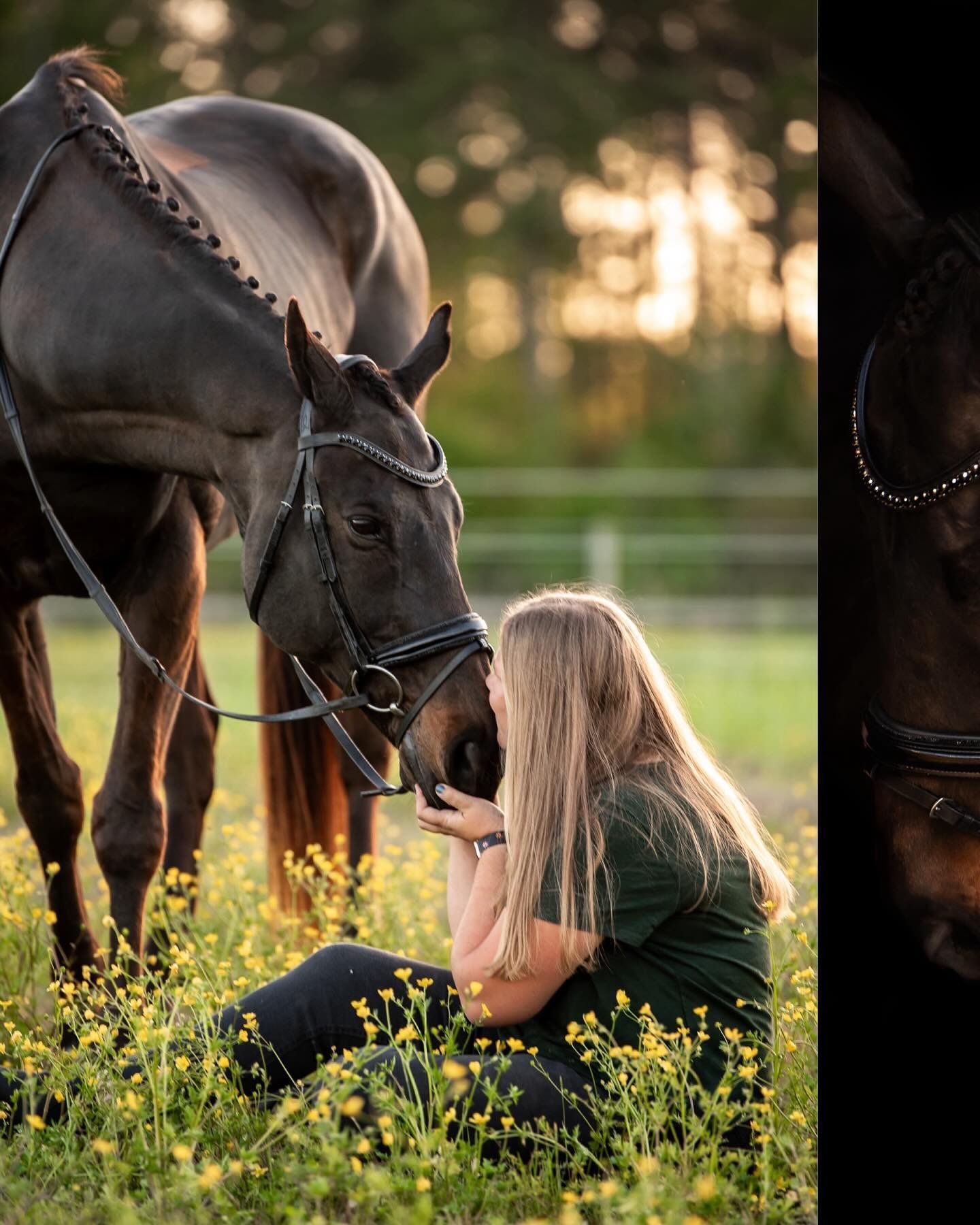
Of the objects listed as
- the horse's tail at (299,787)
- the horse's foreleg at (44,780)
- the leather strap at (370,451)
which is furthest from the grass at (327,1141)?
the leather strap at (370,451)

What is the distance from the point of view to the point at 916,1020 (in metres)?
1.96

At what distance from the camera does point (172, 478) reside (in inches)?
147

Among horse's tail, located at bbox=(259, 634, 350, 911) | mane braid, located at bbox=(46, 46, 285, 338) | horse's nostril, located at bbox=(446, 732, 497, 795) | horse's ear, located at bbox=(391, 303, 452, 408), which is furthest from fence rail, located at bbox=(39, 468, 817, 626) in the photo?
horse's nostril, located at bbox=(446, 732, 497, 795)

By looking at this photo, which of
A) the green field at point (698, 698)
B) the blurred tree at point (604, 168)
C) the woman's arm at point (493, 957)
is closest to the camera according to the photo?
the woman's arm at point (493, 957)

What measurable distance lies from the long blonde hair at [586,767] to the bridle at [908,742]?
0.56m

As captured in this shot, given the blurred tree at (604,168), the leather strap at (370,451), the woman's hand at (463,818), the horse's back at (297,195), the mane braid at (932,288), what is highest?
the blurred tree at (604,168)

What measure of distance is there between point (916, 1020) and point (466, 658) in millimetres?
1226

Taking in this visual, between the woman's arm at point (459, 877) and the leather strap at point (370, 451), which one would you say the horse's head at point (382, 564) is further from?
the woman's arm at point (459, 877)

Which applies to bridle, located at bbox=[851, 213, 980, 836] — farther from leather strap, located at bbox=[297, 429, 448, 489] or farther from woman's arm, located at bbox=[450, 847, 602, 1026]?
leather strap, located at bbox=[297, 429, 448, 489]

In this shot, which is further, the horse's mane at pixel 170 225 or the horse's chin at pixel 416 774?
the horse's mane at pixel 170 225

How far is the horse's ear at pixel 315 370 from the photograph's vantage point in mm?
2928

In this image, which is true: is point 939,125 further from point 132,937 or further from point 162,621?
point 132,937

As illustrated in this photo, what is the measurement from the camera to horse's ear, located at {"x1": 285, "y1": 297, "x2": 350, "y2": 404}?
2928mm

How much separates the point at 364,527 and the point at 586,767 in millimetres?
741
